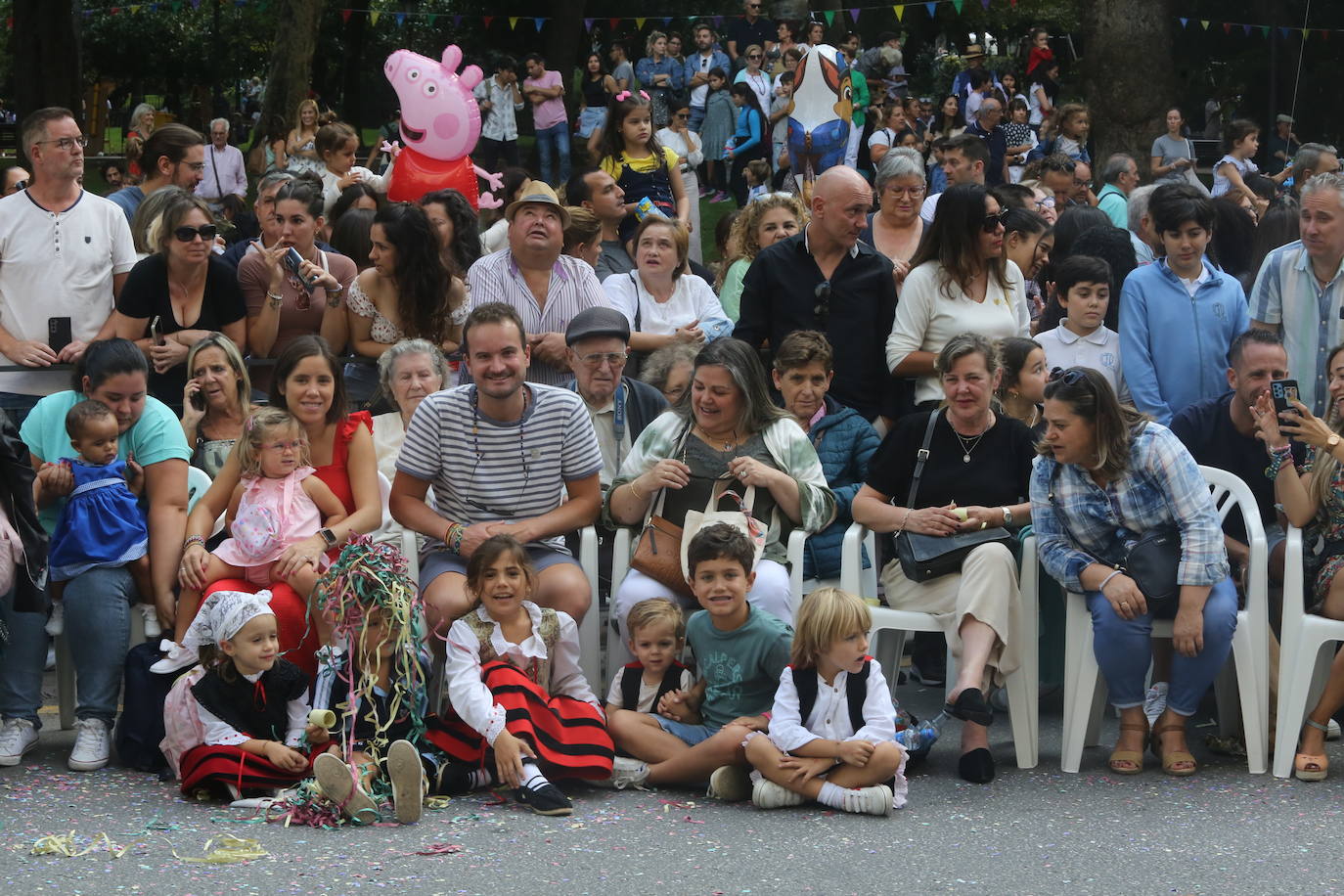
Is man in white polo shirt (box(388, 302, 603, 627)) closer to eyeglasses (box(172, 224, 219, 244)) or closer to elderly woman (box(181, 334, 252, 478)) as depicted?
elderly woman (box(181, 334, 252, 478))

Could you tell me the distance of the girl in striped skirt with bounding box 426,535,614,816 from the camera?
4746 mm

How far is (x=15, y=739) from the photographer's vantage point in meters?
5.11

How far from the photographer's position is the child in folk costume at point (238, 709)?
15.6 ft

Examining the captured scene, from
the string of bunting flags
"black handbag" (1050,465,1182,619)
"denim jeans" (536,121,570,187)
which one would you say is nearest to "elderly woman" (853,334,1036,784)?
"black handbag" (1050,465,1182,619)

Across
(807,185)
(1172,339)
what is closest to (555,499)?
(1172,339)

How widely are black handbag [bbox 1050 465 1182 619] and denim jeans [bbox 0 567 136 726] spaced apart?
314 centimetres

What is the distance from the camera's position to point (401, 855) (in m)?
4.24

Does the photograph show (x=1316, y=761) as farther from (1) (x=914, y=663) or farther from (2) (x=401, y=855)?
(2) (x=401, y=855)

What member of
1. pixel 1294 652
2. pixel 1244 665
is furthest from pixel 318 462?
pixel 1294 652

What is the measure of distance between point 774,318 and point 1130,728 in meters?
2.19

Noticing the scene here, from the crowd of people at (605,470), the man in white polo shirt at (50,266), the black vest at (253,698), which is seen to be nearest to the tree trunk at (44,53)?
the crowd of people at (605,470)

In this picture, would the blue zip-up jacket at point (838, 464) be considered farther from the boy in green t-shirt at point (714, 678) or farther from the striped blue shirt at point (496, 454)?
the striped blue shirt at point (496, 454)

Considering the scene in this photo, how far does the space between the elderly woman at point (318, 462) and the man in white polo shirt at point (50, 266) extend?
119 centimetres

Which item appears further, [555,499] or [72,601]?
[555,499]
